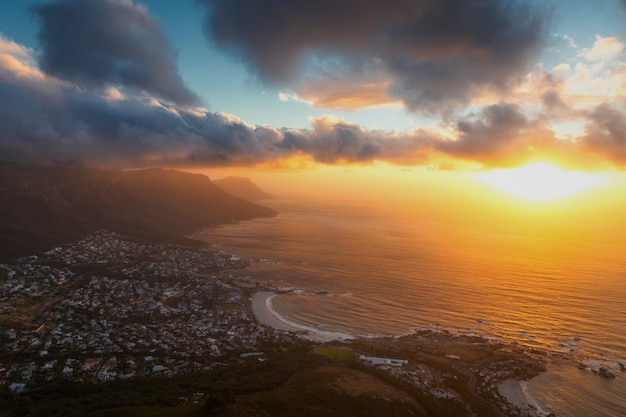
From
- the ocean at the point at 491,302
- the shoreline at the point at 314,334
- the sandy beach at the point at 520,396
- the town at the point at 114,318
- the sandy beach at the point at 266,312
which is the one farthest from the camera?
the sandy beach at the point at 266,312

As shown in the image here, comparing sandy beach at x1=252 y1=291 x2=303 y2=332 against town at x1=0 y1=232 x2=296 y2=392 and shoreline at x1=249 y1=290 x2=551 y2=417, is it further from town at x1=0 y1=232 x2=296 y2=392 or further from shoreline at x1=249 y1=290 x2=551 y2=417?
town at x1=0 y1=232 x2=296 y2=392

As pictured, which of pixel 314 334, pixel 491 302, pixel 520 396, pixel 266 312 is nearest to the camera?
pixel 520 396

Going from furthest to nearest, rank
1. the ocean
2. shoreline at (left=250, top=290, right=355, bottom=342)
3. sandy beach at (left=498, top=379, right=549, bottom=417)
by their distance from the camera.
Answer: shoreline at (left=250, top=290, right=355, bottom=342) → the ocean → sandy beach at (left=498, top=379, right=549, bottom=417)

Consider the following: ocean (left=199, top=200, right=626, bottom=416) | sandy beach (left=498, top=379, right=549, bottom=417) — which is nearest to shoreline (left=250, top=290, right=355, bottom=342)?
ocean (left=199, top=200, right=626, bottom=416)

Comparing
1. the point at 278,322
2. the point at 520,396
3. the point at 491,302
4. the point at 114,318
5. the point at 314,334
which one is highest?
the point at 491,302

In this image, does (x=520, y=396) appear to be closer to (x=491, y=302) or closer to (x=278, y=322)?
(x=491, y=302)

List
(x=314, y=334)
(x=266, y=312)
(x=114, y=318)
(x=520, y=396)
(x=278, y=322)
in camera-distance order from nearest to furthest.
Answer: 1. (x=520, y=396)
2. (x=314, y=334)
3. (x=114, y=318)
4. (x=278, y=322)
5. (x=266, y=312)

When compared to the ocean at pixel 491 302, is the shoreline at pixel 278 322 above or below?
below

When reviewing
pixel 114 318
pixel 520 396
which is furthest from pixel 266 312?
pixel 520 396

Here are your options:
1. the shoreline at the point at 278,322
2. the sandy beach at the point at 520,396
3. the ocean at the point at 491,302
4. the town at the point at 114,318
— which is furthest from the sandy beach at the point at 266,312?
the sandy beach at the point at 520,396

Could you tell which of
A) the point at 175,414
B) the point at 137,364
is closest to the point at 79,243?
the point at 137,364

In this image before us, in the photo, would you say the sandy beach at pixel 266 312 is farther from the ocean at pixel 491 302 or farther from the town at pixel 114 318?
the ocean at pixel 491 302

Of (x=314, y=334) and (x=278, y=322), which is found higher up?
(x=314, y=334)
